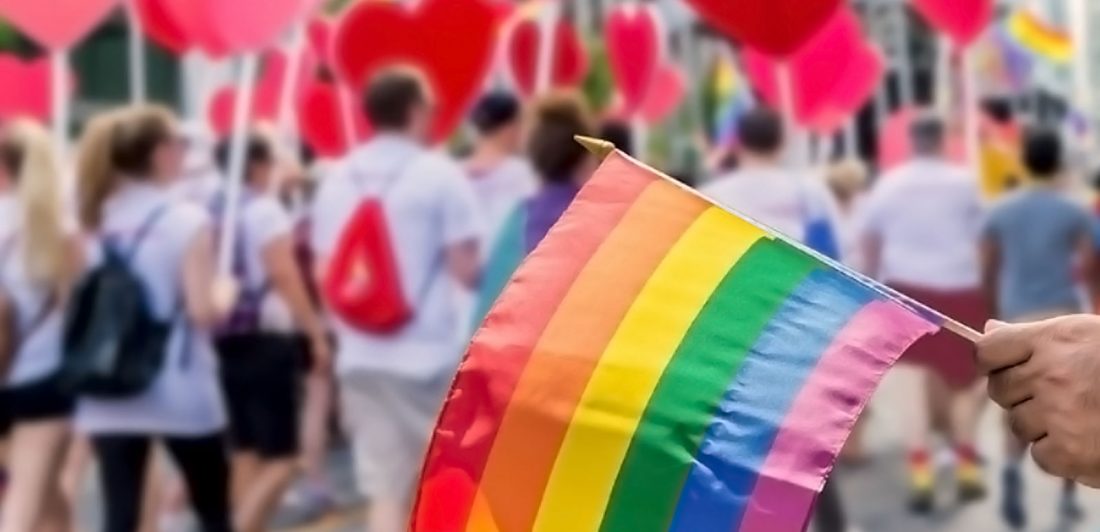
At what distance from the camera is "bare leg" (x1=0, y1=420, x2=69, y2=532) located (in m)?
6.02

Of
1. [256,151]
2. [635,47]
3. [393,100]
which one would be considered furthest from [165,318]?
[635,47]

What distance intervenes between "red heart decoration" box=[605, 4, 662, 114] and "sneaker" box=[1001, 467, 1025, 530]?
3500 millimetres

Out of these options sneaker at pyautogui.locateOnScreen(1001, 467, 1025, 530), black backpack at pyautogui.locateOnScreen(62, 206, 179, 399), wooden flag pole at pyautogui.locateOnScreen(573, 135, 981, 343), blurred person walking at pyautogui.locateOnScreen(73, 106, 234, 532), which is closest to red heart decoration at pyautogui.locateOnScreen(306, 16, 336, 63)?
sneaker at pyautogui.locateOnScreen(1001, 467, 1025, 530)

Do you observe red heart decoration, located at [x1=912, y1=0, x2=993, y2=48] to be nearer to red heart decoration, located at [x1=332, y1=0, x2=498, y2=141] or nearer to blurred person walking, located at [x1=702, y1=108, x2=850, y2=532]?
red heart decoration, located at [x1=332, y1=0, x2=498, y2=141]

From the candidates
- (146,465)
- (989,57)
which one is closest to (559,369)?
(146,465)

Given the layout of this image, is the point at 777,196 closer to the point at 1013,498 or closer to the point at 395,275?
the point at 395,275

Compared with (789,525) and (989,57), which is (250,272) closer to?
(789,525)

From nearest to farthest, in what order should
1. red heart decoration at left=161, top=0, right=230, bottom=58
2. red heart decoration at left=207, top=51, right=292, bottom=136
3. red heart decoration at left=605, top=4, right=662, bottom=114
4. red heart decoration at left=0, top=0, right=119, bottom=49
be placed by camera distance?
red heart decoration at left=0, top=0, right=119, bottom=49, red heart decoration at left=161, top=0, right=230, bottom=58, red heart decoration at left=605, top=4, right=662, bottom=114, red heart decoration at left=207, top=51, right=292, bottom=136

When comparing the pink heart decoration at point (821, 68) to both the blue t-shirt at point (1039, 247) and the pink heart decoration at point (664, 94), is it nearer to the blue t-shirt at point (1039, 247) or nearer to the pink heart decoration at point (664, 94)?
the blue t-shirt at point (1039, 247)

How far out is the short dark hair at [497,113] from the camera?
8039mm

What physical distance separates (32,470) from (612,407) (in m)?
4.05

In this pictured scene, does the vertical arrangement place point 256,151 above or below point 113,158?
above

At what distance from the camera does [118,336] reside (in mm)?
5617

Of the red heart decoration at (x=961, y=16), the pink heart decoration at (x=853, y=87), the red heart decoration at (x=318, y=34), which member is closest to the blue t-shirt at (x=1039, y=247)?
the red heart decoration at (x=961, y=16)
